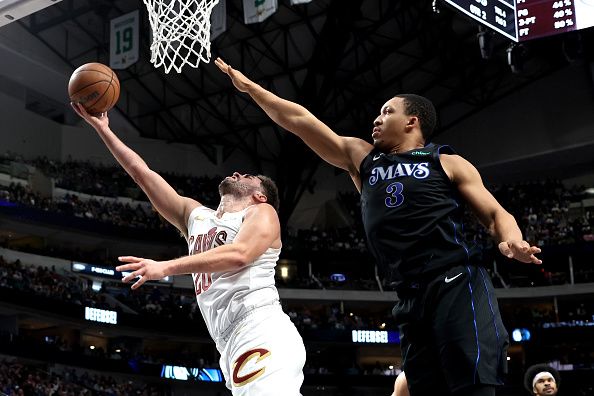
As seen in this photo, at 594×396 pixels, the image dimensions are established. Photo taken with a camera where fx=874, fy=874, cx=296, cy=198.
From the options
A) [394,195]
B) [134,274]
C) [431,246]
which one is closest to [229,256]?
[134,274]

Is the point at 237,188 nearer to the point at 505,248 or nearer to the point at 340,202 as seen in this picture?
the point at 505,248

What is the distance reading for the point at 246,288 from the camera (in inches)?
164

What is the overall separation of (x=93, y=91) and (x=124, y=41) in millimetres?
18033

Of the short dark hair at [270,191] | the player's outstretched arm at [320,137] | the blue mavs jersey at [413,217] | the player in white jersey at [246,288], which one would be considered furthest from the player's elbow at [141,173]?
the blue mavs jersey at [413,217]

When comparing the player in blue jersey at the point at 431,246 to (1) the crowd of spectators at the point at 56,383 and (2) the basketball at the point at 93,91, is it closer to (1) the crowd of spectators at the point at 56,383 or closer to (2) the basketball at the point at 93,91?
(2) the basketball at the point at 93,91

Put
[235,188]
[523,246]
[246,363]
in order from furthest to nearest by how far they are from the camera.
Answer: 1. [235,188]
2. [246,363]
3. [523,246]

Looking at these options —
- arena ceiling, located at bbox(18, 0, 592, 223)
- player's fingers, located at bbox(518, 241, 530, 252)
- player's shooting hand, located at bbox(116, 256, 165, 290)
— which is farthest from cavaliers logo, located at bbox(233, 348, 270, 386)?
arena ceiling, located at bbox(18, 0, 592, 223)

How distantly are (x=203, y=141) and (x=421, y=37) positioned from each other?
962 cm

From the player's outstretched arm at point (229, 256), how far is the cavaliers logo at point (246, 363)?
0.42 metres

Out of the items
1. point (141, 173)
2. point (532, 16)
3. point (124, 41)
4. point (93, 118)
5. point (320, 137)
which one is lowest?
point (320, 137)

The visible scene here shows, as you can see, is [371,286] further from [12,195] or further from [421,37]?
[12,195]

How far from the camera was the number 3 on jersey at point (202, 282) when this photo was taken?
4.26 metres

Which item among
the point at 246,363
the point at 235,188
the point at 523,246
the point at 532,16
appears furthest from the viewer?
the point at 532,16

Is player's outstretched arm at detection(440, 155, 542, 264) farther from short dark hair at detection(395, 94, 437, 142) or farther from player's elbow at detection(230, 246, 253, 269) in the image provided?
player's elbow at detection(230, 246, 253, 269)
